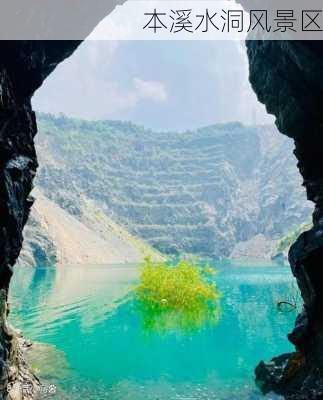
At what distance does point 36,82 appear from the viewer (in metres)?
26.8

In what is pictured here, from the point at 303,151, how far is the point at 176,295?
4680 cm

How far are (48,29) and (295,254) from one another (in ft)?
65.4

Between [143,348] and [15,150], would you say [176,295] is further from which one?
[15,150]

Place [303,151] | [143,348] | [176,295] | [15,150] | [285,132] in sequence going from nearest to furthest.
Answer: [15,150]
[303,151]
[285,132]
[143,348]
[176,295]

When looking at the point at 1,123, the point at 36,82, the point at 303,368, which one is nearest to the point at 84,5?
the point at 36,82

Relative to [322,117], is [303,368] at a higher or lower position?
lower

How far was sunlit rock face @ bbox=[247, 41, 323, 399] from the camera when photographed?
2292cm

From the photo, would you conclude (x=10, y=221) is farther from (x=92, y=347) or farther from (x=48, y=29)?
(x=92, y=347)

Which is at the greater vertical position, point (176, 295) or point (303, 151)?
point (303, 151)

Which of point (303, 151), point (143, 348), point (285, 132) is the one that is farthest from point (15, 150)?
point (143, 348)

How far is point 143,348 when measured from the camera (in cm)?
4666

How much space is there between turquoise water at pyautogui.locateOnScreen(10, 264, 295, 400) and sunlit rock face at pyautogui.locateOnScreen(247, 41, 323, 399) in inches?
183

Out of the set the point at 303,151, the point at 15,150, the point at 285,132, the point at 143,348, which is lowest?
the point at 143,348

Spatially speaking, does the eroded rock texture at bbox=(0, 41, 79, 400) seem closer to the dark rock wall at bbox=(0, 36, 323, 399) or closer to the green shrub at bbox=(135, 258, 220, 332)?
the dark rock wall at bbox=(0, 36, 323, 399)
